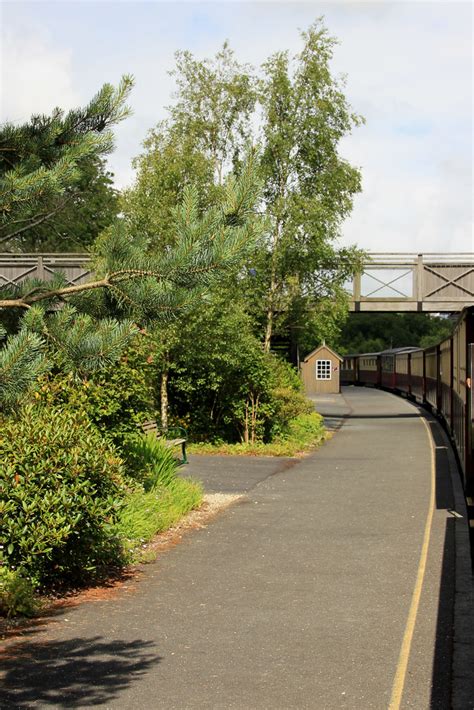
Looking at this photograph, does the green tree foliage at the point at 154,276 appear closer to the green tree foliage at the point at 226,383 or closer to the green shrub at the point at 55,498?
the green shrub at the point at 55,498

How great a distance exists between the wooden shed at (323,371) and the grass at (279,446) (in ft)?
115

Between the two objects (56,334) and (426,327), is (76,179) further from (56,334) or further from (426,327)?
(426,327)

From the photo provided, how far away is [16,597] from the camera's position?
8086mm

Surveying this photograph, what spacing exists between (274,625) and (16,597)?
7.60ft

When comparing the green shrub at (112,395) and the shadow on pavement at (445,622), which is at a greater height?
the green shrub at (112,395)

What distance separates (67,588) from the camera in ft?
29.8

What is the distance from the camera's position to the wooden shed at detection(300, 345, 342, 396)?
6175cm

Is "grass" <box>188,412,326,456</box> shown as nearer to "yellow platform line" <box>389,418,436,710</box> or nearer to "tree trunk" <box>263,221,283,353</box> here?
"tree trunk" <box>263,221,283,353</box>

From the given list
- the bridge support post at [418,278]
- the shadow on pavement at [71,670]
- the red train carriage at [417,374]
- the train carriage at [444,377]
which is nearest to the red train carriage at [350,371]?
the train carriage at [444,377]

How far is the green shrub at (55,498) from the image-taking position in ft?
27.6

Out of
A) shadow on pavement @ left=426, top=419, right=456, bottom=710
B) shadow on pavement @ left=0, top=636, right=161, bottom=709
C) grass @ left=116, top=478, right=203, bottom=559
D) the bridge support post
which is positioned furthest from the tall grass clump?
the bridge support post

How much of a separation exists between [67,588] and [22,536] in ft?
3.29

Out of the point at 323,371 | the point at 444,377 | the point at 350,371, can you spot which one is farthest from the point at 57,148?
the point at 350,371

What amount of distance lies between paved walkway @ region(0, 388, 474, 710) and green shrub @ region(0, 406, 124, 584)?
65 centimetres
